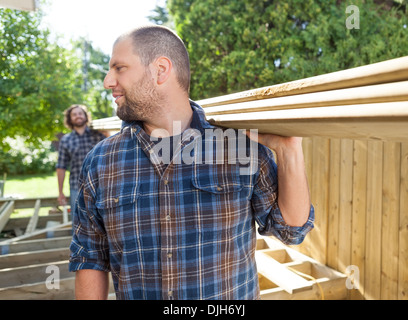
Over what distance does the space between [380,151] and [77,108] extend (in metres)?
4.06

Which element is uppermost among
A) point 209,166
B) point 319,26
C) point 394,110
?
point 319,26

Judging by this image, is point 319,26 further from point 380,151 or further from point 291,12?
point 380,151

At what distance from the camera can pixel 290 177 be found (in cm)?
142

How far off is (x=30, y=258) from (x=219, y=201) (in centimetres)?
371

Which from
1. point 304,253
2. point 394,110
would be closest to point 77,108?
point 304,253

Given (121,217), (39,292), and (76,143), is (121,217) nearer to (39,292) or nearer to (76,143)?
(39,292)

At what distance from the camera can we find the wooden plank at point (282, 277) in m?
3.14

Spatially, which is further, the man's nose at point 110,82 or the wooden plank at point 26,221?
the wooden plank at point 26,221

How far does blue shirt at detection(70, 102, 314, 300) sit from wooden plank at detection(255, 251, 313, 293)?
1.71m

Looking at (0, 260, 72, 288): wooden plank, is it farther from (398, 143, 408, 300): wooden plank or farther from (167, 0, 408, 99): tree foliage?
(167, 0, 408, 99): tree foliage

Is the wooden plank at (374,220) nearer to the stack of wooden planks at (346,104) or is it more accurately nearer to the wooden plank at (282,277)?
the wooden plank at (282,277)

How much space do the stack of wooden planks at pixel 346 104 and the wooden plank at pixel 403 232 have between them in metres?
2.43

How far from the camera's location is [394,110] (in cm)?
72

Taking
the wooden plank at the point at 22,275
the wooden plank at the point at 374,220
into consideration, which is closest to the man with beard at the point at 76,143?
the wooden plank at the point at 22,275
